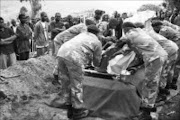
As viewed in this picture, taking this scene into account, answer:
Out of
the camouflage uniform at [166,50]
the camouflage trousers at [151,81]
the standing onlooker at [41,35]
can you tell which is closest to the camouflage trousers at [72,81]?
the camouflage trousers at [151,81]

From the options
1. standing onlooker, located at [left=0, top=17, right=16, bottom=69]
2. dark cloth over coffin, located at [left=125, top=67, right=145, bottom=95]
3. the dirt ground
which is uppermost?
standing onlooker, located at [left=0, top=17, right=16, bottom=69]

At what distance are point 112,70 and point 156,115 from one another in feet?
4.23

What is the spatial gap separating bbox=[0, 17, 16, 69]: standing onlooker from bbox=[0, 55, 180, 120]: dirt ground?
1.19 feet

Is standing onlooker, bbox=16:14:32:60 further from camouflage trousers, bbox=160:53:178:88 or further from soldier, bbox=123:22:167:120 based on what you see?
camouflage trousers, bbox=160:53:178:88

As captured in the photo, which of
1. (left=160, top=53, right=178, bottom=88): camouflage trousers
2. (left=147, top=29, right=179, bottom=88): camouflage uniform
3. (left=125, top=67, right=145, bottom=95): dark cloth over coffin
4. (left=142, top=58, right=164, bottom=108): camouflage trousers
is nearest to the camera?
(left=142, top=58, right=164, bottom=108): camouflage trousers

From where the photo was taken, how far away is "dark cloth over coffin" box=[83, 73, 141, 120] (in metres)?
4.64

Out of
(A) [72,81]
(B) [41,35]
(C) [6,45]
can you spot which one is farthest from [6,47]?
(A) [72,81]

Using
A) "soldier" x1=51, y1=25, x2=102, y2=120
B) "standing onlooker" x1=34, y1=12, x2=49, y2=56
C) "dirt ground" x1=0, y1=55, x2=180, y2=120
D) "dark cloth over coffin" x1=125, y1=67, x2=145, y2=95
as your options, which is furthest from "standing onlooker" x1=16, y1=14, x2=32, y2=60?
"dark cloth over coffin" x1=125, y1=67, x2=145, y2=95

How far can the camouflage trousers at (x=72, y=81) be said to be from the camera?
4.31m

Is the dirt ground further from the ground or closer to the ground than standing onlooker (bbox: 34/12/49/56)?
closer to the ground

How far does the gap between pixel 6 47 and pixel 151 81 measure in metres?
3.68

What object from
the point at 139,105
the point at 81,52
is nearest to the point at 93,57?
the point at 81,52

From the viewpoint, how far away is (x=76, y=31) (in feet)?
20.3

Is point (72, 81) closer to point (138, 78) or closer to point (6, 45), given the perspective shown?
point (138, 78)
